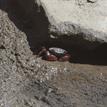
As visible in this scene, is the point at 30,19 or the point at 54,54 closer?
the point at 54,54

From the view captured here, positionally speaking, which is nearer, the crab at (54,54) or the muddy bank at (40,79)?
the muddy bank at (40,79)

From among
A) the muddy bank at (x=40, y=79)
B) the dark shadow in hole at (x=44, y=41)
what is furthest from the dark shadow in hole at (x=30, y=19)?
the muddy bank at (x=40, y=79)

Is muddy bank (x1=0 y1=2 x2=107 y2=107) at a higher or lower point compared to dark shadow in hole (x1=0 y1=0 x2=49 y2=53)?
lower

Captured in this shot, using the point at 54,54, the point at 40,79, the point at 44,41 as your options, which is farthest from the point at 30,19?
the point at 40,79

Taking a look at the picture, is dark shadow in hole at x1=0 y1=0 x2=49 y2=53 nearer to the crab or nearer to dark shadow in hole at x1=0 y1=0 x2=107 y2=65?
dark shadow in hole at x1=0 y1=0 x2=107 y2=65

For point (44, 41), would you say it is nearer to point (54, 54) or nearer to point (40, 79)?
point (54, 54)

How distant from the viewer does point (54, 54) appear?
5.66 metres

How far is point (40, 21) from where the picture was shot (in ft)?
18.7

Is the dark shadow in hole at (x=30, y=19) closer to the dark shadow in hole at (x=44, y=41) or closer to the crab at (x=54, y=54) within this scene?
the dark shadow in hole at (x=44, y=41)

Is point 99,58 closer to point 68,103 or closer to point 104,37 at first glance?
point 104,37

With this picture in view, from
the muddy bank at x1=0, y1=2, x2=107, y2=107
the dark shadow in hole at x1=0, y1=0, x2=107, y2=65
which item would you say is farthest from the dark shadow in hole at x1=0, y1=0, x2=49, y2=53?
the muddy bank at x1=0, y1=2, x2=107, y2=107

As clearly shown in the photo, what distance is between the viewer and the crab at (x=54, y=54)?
5.60 m

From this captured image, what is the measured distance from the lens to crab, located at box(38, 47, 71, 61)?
5.60 m

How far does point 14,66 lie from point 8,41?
372 millimetres
